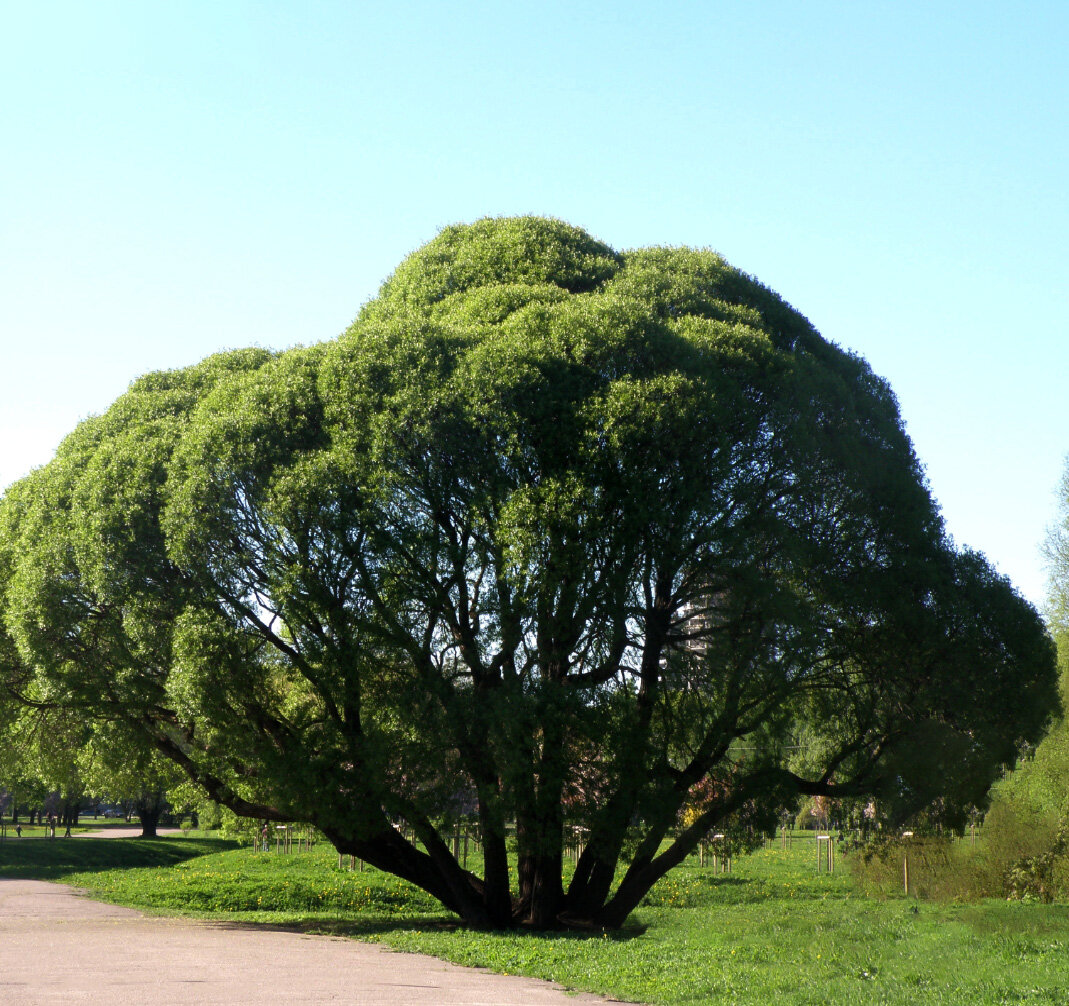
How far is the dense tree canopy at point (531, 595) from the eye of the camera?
17188 millimetres

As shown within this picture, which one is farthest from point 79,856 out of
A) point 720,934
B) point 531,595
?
point 720,934

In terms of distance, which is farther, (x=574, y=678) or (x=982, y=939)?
(x=574, y=678)

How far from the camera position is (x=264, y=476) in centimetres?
1780

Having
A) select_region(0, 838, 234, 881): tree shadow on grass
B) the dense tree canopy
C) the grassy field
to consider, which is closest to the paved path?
the grassy field

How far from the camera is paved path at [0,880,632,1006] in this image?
10.7 meters

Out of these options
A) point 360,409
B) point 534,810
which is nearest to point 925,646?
point 534,810

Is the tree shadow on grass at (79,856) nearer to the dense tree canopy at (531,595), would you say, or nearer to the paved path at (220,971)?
the paved path at (220,971)

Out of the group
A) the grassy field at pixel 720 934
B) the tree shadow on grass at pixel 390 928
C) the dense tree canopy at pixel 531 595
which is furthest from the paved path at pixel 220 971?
the dense tree canopy at pixel 531 595

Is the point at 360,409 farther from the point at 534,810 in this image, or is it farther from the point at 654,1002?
the point at 654,1002

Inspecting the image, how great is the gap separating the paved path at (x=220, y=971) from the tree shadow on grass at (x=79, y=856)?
1624 cm

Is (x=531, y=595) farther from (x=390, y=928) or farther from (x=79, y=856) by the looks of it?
(x=79, y=856)

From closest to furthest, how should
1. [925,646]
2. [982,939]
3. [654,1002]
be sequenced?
1. [654,1002]
2. [982,939]
3. [925,646]

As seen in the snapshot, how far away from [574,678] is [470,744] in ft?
6.87

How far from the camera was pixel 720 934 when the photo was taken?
55.7 ft
